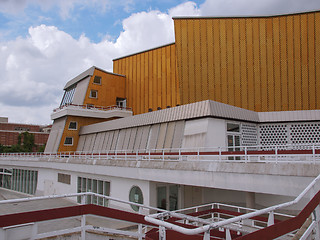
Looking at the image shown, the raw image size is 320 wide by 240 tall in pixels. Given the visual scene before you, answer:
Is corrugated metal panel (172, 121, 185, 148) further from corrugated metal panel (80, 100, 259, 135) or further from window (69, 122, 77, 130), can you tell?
window (69, 122, 77, 130)

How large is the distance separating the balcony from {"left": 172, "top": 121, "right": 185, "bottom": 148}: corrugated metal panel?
18.3 metres

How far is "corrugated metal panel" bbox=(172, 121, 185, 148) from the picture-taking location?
74.1 ft

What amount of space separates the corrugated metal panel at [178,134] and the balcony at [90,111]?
1828 centimetres

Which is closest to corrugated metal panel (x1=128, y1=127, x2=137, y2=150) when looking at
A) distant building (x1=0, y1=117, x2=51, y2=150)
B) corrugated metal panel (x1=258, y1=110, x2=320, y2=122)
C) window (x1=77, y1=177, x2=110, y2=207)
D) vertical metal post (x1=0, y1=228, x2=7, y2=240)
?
window (x1=77, y1=177, x2=110, y2=207)

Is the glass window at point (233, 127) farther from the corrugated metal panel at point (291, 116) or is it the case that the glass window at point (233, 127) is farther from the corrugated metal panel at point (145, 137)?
the corrugated metal panel at point (145, 137)

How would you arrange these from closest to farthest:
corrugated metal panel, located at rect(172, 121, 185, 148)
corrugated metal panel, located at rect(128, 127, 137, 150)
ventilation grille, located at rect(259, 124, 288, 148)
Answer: corrugated metal panel, located at rect(172, 121, 185, 148) → ventilation grille, located at rect(259, 124, 288, 148) → corrugated metal panel, located at rect(128, 127, 137, 150)

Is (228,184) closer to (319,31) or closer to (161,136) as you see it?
(161,136)

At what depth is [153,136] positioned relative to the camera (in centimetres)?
2614

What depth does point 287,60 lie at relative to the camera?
93.5 feet

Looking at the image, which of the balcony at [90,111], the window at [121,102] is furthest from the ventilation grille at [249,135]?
the window at [121,102]

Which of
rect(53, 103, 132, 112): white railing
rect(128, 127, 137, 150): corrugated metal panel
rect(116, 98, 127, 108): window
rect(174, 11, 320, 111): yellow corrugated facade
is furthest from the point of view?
rect(116, 98, 127, 108): window

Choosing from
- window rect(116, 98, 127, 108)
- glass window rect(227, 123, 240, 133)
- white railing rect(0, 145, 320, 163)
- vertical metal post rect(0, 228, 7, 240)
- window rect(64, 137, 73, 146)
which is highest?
window rect(116, 98, 127, 108)

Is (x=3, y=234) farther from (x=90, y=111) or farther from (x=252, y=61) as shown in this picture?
(x=90, y=111)

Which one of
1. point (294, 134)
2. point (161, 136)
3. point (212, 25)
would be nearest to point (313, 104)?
point (294, 134)
